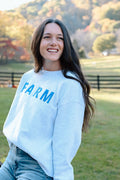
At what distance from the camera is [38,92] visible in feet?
5.12

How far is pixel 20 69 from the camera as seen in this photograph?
A: 104 feet

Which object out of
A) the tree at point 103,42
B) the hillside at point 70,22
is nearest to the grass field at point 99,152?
the hillside at point 70,22

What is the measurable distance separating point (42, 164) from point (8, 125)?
36 centimetres

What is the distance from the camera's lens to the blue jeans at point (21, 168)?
142cm

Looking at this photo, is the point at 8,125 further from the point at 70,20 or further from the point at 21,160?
the point at 70,20

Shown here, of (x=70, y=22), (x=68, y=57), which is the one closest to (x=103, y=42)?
(x=70, y=22)

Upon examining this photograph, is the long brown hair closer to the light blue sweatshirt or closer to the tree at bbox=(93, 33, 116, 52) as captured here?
the light blue sweatshirt

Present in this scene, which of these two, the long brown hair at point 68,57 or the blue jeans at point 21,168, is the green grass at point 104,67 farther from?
the blue jeans at point 21,168

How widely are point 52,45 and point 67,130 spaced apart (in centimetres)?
49

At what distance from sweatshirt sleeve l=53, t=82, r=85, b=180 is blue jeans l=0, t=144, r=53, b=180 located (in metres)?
0.10

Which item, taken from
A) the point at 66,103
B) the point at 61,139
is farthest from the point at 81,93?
the point at 61,139

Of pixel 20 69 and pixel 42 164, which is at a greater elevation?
pixel 42 164

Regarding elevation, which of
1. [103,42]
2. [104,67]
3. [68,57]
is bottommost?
[104,67]

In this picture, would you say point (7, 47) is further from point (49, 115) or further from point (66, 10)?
point (66, 10)
